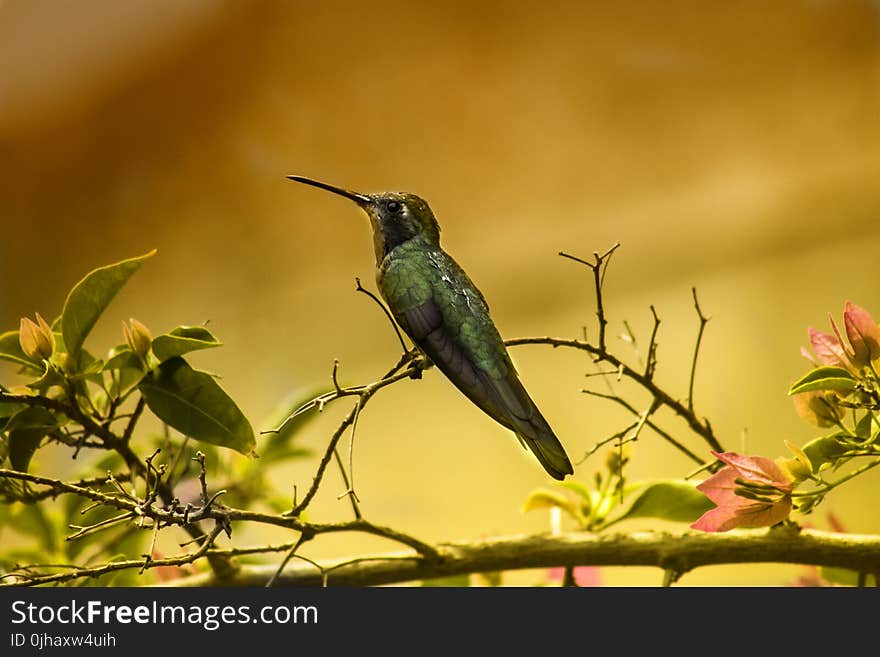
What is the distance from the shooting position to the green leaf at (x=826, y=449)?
330 mm

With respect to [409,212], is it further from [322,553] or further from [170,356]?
[322,553]

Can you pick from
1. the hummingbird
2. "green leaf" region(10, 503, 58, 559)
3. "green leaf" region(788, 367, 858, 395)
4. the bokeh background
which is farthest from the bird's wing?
the bokeh background

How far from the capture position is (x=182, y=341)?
35 cm

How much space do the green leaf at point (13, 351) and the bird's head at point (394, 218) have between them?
0.15 meters

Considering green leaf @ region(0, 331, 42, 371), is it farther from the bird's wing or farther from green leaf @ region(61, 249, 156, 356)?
the bird's wing

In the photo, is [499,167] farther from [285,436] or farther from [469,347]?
[469,347]

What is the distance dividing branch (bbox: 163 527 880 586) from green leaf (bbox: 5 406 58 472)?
3.5 inches

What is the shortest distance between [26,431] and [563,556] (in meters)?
0.24

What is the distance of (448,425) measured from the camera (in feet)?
4.03

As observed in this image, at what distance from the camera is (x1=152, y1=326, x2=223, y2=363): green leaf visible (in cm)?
35

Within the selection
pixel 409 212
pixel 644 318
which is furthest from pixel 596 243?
pixel 409 212

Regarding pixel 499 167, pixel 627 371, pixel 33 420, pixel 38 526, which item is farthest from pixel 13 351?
pixel 499 167

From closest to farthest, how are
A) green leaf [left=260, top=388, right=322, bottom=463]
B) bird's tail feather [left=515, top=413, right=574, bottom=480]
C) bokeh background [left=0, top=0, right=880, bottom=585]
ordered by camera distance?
bird's tail feather [left=515, top=413, right=574, bottom=480] → green leaf [left=260, top=388, right=322, bottom=463] → bokeh background [left=0, top=0, right=880, bottom=585]

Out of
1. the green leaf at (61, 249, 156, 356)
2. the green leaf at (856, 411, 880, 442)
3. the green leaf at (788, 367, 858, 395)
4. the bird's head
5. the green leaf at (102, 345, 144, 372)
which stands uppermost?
the bird's head
